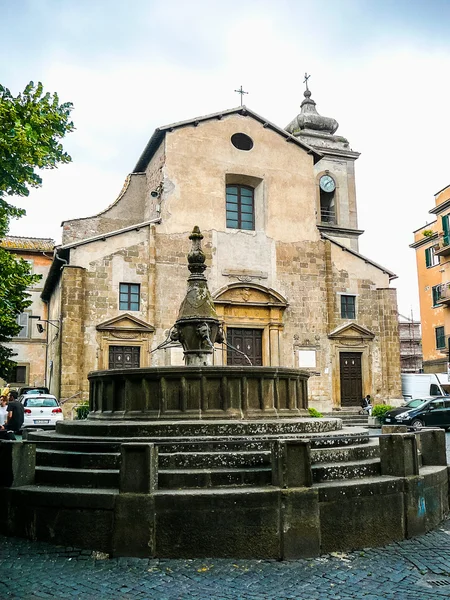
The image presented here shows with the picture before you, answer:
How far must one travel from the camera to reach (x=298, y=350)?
25891 mm

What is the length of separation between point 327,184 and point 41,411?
24.1 meters

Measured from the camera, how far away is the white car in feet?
65.9

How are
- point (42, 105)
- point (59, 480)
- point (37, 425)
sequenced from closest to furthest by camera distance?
point (59, 480)
point (42, 105)
point (37, 425)

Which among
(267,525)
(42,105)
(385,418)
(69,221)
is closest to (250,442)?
(267,525)

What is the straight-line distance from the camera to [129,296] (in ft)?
78.8

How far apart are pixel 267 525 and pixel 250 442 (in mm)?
1252

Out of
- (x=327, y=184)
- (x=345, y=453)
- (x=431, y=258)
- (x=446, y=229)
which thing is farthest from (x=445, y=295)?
(x=345, y=453)

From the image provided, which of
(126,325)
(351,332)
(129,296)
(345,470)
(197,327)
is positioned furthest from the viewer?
(351,332)

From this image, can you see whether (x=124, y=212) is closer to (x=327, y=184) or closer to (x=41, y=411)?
(x=41, y=411)

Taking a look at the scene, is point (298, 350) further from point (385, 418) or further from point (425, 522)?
point (425, 522)

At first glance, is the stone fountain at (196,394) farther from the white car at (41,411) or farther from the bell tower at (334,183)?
the bell tower at (334,183)

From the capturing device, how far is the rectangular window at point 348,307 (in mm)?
27078

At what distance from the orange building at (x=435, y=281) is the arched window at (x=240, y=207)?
1404cm

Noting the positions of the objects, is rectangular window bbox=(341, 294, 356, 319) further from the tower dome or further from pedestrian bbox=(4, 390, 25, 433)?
pedestrian bbox=(4, 390, 25, 433)
